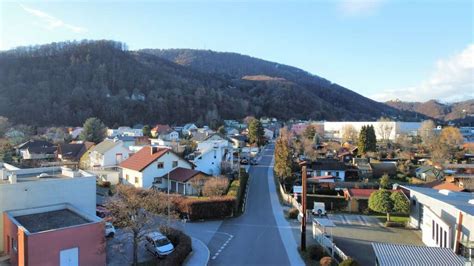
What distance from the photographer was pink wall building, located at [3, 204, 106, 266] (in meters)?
12.7

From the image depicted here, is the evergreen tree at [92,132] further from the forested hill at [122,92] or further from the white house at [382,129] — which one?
the white house at [382,129]

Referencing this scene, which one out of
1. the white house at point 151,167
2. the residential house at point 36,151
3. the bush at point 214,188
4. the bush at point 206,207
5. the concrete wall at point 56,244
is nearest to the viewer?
the concrete wall at point 56,244

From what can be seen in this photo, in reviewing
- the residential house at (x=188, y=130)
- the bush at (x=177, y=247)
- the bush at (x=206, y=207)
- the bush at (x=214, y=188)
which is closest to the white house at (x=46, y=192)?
the bush at (x=177, y=247)

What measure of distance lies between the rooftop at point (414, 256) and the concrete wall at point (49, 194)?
12.9 meters

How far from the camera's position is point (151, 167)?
31.4m

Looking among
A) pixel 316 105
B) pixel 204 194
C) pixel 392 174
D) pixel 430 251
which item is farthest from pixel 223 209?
pixel 316 105

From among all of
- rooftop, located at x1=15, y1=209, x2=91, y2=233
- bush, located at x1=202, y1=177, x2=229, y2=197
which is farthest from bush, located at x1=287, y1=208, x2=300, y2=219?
rooftop, located at x1=15, y1=209, x2=91, y2=233

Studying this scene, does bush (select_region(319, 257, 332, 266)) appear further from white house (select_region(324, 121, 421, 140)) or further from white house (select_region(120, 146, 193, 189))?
white house (select_region(324, 121, 421, 140))

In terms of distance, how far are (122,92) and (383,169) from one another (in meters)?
91.7

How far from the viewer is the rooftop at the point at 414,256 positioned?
13214 millimetres

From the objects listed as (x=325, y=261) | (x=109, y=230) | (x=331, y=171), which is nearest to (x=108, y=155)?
(x=109, y=230)

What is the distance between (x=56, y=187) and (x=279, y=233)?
12458mm

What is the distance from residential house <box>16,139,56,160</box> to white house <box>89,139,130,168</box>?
1197 cm

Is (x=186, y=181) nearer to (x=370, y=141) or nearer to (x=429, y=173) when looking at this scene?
(x=429, y=173)
